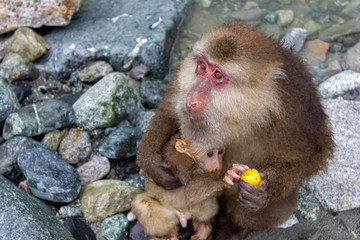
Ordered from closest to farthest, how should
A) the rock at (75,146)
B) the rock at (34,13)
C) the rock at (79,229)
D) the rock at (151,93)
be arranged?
the rock at (79,229), the rock at (75,146), the rock at (151,93), the rock at (34,13)

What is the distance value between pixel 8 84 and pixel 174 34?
78.6 inches

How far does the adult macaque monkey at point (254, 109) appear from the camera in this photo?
2.69m

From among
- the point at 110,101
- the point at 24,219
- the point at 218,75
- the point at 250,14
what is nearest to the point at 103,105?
the point at 110,101

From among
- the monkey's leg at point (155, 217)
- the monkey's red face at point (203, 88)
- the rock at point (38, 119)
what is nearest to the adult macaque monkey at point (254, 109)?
the monkey's red face at point (203, 88)

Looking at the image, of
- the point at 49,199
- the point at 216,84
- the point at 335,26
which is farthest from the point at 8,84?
the point at 335,26

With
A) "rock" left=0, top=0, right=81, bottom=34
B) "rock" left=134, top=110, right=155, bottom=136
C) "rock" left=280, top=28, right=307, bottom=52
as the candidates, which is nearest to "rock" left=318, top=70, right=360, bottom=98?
"rock" left=280, top=28, right=307, bottom=52

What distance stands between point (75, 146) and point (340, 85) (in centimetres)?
278

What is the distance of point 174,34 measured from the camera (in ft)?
17.0

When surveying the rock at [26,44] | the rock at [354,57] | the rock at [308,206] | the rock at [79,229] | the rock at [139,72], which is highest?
the rock at [26,44]

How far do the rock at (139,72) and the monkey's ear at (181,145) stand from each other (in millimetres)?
1776

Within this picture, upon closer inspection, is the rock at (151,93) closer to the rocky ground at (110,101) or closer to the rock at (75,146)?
the rocky ground at (110,101)

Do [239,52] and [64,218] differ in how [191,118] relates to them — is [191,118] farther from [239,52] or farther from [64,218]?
[64,218]

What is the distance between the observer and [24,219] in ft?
9.61

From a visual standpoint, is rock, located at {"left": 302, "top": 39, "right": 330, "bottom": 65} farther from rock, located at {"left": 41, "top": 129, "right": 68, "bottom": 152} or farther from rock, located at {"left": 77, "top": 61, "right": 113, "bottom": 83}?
rock, located at {"left": 41, "top": 129, "right": 68, "bottom": 152}
